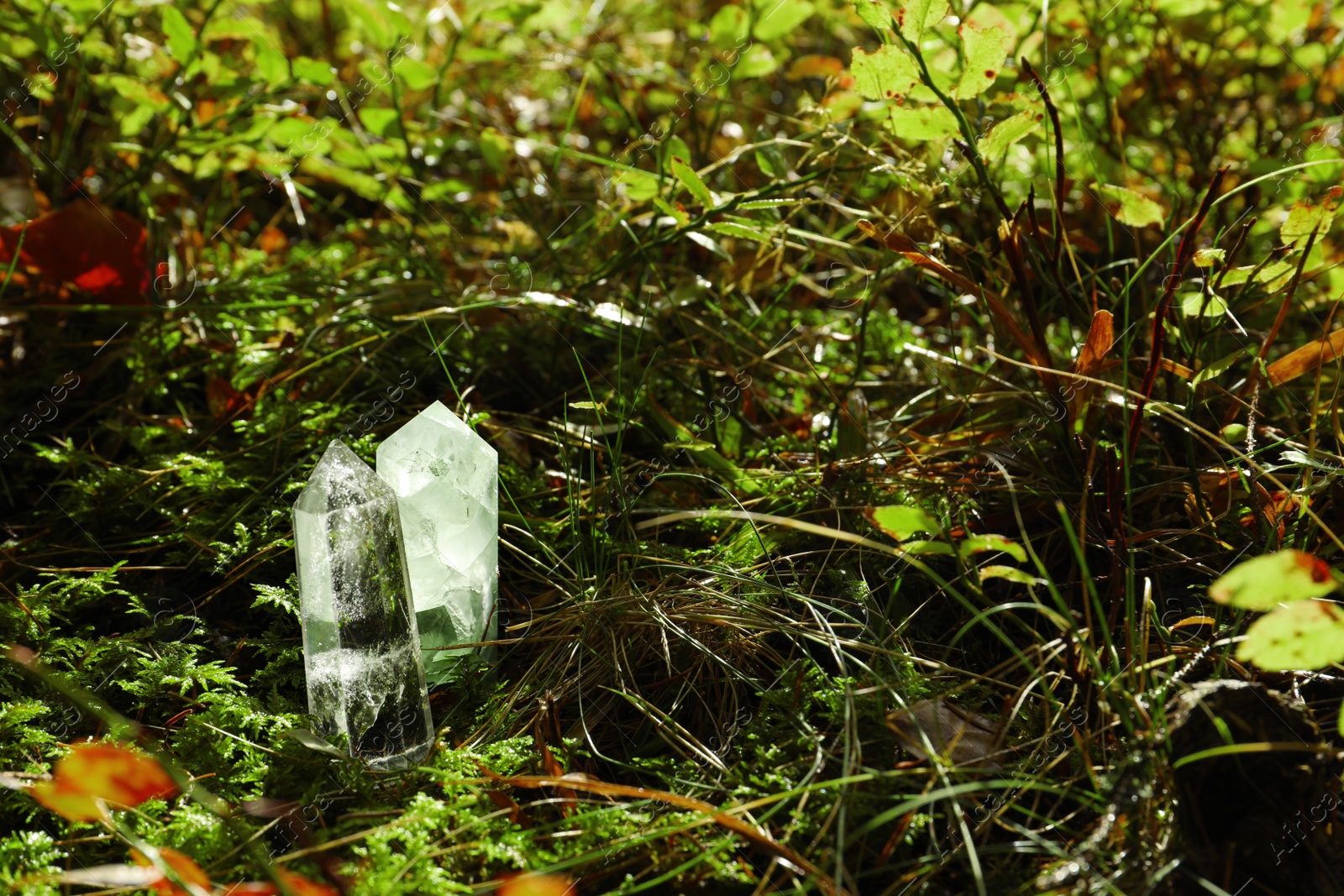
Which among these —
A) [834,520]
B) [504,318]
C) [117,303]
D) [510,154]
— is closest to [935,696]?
[834,520]

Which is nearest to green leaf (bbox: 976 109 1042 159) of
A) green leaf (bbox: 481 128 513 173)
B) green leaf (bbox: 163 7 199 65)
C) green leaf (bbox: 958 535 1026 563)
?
green leaf (bbox: 958 535 1026 563)

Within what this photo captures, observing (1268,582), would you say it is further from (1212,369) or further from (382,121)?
(382,121)

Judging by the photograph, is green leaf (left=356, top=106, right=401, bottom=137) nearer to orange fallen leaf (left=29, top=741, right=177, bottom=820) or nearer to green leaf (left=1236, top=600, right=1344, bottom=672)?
orange fallen leaf (left=29, top=741, right=177, bottom=820)

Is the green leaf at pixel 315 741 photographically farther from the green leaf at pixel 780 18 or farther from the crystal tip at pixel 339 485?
the green leaf at pixel 780 18

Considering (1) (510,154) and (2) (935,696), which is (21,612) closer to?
(2) (935,696)

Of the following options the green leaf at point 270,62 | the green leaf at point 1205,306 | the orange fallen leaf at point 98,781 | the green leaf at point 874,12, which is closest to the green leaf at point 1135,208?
the green leaf at point 1205,306

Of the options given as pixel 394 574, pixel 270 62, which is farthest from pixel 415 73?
pixel 394 574
